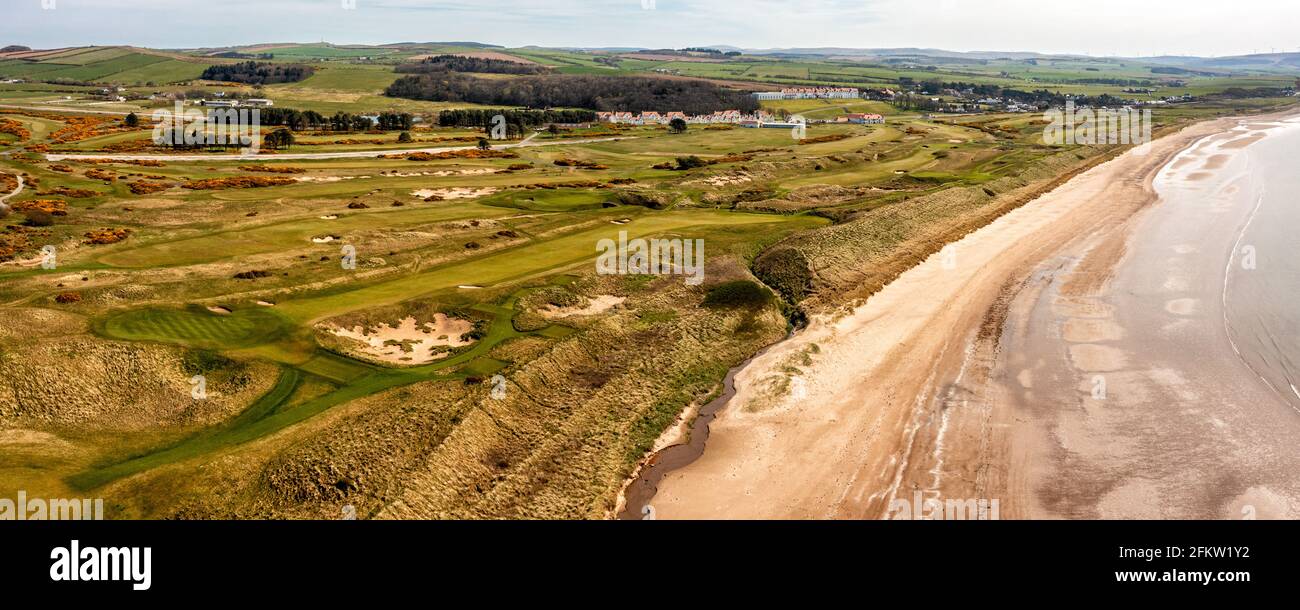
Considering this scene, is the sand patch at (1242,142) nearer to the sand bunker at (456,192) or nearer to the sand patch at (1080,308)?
the sand patch at (1080,308)

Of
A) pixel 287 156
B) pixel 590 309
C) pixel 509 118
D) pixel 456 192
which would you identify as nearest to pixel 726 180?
pixel 456 192

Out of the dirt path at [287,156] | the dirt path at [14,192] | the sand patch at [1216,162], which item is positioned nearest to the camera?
the dirt path at [14,192]

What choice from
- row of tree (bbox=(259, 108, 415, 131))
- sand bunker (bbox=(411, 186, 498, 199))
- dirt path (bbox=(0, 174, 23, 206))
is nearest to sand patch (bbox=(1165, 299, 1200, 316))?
sand bunker (bbox=(411, 186, 498, 199))

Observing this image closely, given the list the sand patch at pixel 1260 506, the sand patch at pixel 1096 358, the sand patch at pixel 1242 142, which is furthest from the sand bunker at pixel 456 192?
the sand patch at pixel 1242 142

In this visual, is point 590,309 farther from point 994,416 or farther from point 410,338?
point 994,416

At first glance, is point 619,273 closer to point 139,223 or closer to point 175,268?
point 175,268

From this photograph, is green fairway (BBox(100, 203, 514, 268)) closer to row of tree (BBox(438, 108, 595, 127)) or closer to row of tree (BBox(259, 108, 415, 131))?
row of tree (BBox(259, 108, 415, 131))
